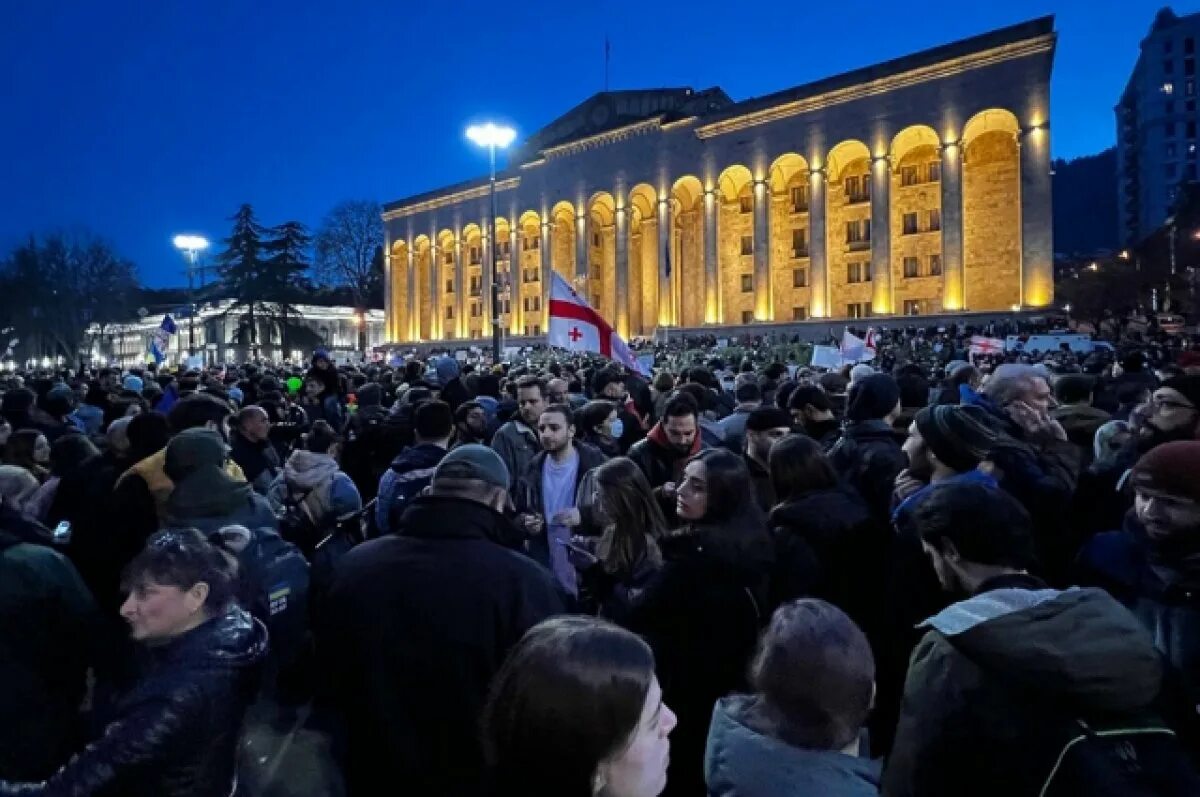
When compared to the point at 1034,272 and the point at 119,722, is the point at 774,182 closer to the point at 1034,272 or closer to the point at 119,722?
the point at 1034,272

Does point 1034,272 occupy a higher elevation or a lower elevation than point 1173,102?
lower

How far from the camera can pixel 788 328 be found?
46.0m

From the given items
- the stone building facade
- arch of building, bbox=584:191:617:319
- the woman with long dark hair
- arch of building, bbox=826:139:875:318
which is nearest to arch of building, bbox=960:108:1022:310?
the stone building facade

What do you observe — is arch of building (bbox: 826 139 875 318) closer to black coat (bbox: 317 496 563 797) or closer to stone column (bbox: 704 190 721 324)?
stone column (bbox: 704 190 721 324)

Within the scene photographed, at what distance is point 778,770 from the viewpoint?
2104 millimetres

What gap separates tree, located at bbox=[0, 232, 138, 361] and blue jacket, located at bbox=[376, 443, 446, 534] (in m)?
56.7

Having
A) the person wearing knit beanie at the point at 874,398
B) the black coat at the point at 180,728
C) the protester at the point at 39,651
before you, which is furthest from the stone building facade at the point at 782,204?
the black coat at the point at 180,728

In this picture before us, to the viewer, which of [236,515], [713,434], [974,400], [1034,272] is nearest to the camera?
[236,515]

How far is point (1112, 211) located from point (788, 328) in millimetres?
94530

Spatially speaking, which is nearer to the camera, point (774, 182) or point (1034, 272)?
point (1034, 272)

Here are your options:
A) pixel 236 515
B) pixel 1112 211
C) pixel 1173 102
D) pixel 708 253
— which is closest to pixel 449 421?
pixel 236 515

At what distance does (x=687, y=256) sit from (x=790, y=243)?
8.37m

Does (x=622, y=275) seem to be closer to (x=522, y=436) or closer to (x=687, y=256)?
(x=687, y=256)

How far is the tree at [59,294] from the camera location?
2056 inches
